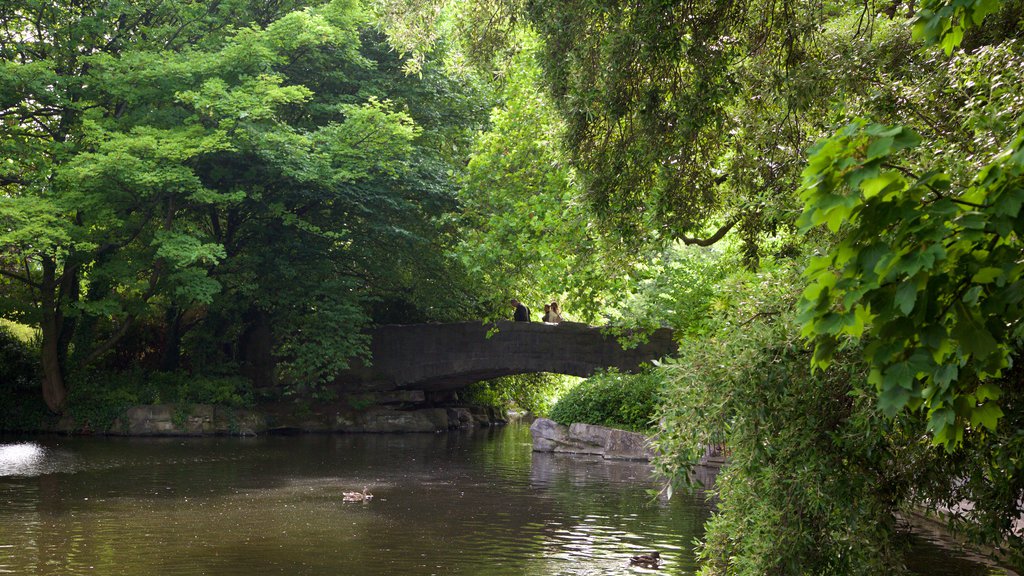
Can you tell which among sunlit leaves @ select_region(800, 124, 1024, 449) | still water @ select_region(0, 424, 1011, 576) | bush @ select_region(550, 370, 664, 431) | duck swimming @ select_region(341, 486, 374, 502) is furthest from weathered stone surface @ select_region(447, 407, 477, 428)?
sunlit leaves @ select_region(800, 124, 1024, 449)

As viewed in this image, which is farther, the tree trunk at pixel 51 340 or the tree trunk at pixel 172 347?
the tree trunk at pixel 172 347

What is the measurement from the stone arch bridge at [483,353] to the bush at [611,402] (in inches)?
82.7

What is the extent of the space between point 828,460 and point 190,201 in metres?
21.0

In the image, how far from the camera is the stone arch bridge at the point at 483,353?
84.3ft

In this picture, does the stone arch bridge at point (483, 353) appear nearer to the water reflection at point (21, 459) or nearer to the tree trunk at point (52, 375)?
the tree trunk at point (52, 375)

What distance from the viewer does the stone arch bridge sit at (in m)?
25.7

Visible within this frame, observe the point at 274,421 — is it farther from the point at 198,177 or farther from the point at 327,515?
the point at 327,515

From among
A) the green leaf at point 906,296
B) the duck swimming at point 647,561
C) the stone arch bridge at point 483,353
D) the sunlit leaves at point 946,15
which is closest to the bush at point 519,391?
the stone arch bridge at point 483,353

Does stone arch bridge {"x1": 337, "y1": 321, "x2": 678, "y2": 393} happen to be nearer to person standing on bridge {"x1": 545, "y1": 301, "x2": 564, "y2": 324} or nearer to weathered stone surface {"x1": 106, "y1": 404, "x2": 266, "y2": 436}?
person standing on bridge {"x1": 545, "y1": 301, "x2": 564, "y2": 324}

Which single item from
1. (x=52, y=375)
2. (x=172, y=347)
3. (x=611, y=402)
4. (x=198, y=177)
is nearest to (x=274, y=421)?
(x=172, y=347)

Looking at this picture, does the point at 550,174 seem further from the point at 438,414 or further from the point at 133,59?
the point at 438,414

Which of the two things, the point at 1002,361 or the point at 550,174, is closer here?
the point at 1002,361

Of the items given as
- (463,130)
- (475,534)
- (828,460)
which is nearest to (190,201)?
(463,130)

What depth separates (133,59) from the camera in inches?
854
